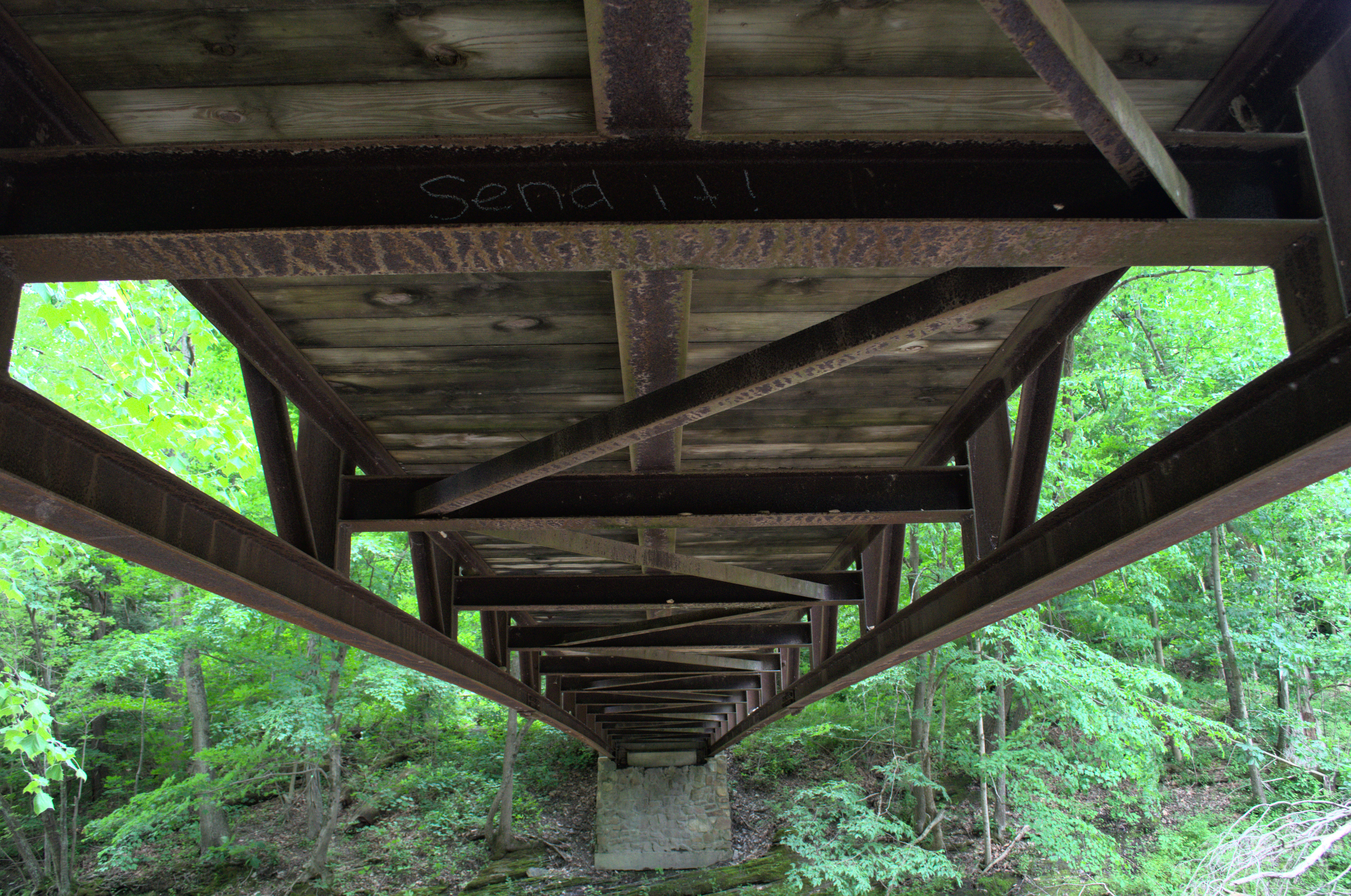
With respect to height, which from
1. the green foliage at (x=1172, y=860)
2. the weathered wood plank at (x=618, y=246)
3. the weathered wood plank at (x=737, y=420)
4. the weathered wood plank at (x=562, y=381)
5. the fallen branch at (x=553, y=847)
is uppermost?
the weathered wood plank at (x=562, y=381)

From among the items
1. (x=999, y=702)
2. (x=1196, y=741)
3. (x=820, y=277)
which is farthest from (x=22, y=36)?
(x=1196, y=741)

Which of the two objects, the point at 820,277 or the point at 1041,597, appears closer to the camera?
the point at 820,277

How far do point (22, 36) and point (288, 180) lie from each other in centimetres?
77

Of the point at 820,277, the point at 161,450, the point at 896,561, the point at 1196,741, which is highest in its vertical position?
the point at 161,450

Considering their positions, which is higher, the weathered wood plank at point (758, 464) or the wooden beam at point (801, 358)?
the weathered wood plank at point (758, 464)

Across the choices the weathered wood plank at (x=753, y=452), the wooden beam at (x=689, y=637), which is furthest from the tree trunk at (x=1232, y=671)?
the weathered wood plank at (x=753, y=452)

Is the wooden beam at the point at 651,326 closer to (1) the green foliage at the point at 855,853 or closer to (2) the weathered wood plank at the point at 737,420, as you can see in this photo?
(2) the weathered wood plank at the point at 737,420

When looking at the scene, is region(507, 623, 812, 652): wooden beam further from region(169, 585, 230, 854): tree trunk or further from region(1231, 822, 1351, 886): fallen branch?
region(169, 585, 230, 854): tree trunk

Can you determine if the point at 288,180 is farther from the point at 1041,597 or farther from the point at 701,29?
the point at 1041,597

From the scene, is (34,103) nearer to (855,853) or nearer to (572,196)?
(572,196)

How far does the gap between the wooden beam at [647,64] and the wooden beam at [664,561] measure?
307cm

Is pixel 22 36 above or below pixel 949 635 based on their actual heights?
above

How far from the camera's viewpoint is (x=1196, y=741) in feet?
69.5

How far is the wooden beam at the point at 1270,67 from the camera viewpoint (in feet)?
6.64
